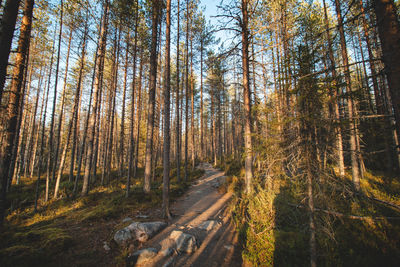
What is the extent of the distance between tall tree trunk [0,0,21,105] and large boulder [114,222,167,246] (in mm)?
4872

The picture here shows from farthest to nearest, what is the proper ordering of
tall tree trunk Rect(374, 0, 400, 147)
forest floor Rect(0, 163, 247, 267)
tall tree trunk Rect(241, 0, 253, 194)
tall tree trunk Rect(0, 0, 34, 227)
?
tall tree trunk Rect(241, 0, 253, 194)
tall tree trunk Rect(0, 0, 34, 227)
forest floor Rect(0, 163, 247, 267)
tall tree trunk Rect(374, 0, 400, 147)

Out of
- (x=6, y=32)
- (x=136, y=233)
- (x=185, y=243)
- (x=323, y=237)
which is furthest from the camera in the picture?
(x=136, y=233)

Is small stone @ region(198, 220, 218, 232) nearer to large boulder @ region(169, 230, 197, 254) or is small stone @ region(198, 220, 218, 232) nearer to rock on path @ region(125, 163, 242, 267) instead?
rock on path @ region(125, 163, 242, 267)

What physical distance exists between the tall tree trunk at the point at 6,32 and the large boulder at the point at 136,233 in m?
4.87

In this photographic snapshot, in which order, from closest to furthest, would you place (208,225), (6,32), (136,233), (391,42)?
(391,42) → (6,32) → (136,233) → (208,225)

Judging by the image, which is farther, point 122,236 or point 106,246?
point 122,236

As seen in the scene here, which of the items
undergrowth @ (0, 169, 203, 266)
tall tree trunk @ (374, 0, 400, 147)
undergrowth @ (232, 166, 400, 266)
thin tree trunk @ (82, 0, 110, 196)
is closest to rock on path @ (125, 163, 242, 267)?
undergrowth @ (232, 166, 400, 266)

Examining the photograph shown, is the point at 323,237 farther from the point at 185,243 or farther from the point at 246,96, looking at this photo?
the point at 246,96

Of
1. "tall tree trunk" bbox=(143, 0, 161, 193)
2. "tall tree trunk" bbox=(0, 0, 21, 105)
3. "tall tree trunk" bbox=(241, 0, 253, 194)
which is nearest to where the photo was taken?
"tall tree trunk" bbox=(0, 0, 21, 105)

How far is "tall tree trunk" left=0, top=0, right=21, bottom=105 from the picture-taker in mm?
3541

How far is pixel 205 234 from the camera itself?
17.6ft

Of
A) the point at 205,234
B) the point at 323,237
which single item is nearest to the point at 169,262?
the point at 205,234

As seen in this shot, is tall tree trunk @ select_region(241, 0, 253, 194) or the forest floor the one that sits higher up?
tall tree trunk @ select_region(241, 0, 253, 194)

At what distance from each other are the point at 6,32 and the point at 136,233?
6.44m
